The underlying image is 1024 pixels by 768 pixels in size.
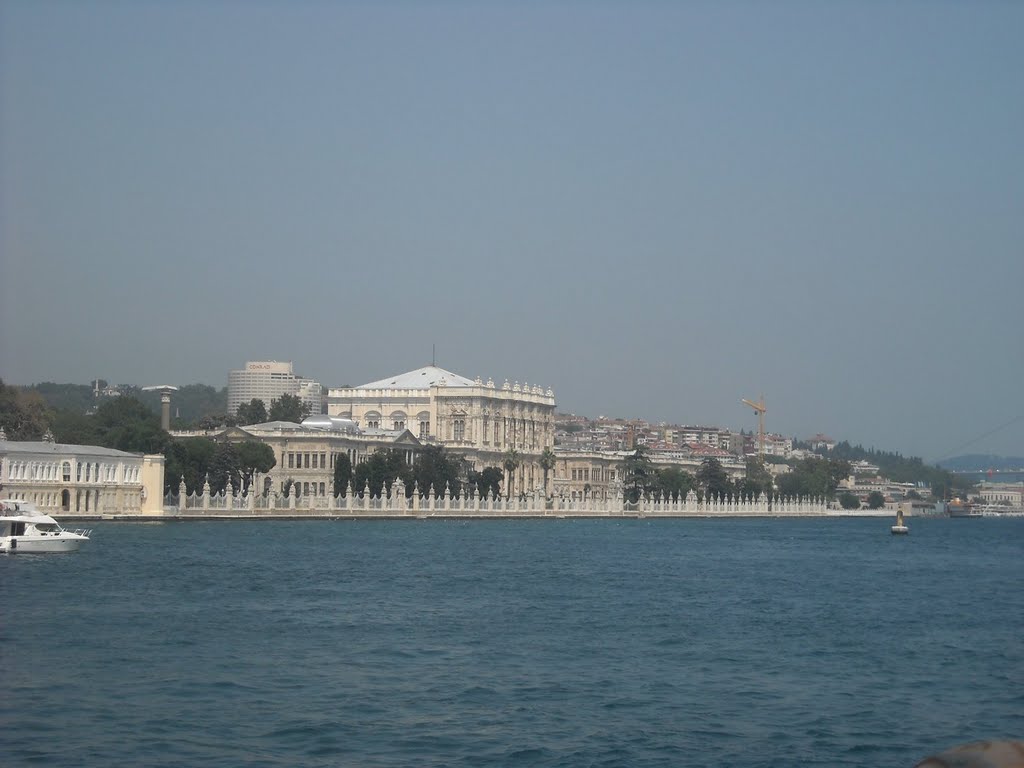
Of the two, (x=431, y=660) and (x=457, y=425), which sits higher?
(x=457, y=425)

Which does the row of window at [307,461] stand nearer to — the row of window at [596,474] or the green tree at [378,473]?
the green tree at [378,473]

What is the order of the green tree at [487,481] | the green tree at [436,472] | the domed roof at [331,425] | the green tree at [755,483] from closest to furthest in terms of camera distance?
the green tree at [436,472]
the domed roof at [331,425]
the green tree at [487,481]
the green tree at [755,483]

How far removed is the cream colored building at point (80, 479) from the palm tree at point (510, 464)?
48.1 m

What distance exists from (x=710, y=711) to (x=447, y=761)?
4.13 m

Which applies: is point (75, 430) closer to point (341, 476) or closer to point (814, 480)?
point (341, 476)

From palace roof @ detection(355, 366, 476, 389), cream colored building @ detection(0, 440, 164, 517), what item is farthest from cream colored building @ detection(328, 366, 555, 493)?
cream colored building @ detection(0, 440, 164, 517)

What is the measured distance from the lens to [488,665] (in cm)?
2111

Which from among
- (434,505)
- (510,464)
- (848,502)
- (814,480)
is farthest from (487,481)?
(848,502)

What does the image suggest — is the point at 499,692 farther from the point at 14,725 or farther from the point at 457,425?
the point at 457,425

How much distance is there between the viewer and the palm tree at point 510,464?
11750cm

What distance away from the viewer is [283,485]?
96.6m

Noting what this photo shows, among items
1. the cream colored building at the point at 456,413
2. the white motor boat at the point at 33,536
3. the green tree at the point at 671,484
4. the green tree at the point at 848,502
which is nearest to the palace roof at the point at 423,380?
the cream colored building at the point at 456,413

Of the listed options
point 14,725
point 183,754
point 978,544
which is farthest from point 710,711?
point 978,544

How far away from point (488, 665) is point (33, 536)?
2684 cm
